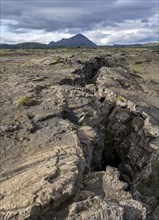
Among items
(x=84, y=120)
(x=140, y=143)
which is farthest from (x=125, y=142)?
(x=84, y=120)

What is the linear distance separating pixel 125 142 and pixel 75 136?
40.7ft

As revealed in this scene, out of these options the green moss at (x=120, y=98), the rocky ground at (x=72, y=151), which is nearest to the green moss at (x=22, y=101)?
the rocky ground at (x=72, y=151)

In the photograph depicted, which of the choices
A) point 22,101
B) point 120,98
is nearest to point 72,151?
point 22,101

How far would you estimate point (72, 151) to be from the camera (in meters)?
22.8

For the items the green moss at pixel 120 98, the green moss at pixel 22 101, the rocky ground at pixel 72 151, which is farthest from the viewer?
the green moss at pixel 120 98

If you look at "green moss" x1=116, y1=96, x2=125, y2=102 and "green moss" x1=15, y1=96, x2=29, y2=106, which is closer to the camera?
"green moss" x1=15, y1=96, x2=29, y2=106

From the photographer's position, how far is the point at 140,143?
34656 mm

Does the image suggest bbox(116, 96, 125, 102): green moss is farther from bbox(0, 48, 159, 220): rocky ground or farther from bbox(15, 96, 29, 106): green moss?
bbox(15, 96, 29, 106): green moss

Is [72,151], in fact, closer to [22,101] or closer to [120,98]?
[22,101]

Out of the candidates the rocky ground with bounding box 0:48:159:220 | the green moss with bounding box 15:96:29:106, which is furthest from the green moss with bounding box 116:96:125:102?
the green moss with bounding box 15:96:29:106

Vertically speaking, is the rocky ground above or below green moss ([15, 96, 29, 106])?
below

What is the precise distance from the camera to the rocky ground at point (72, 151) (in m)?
18.1

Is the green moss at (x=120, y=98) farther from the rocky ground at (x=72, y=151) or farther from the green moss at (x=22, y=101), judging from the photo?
the green moss at (x=22, y=101)

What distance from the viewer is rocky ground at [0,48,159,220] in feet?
59.4
